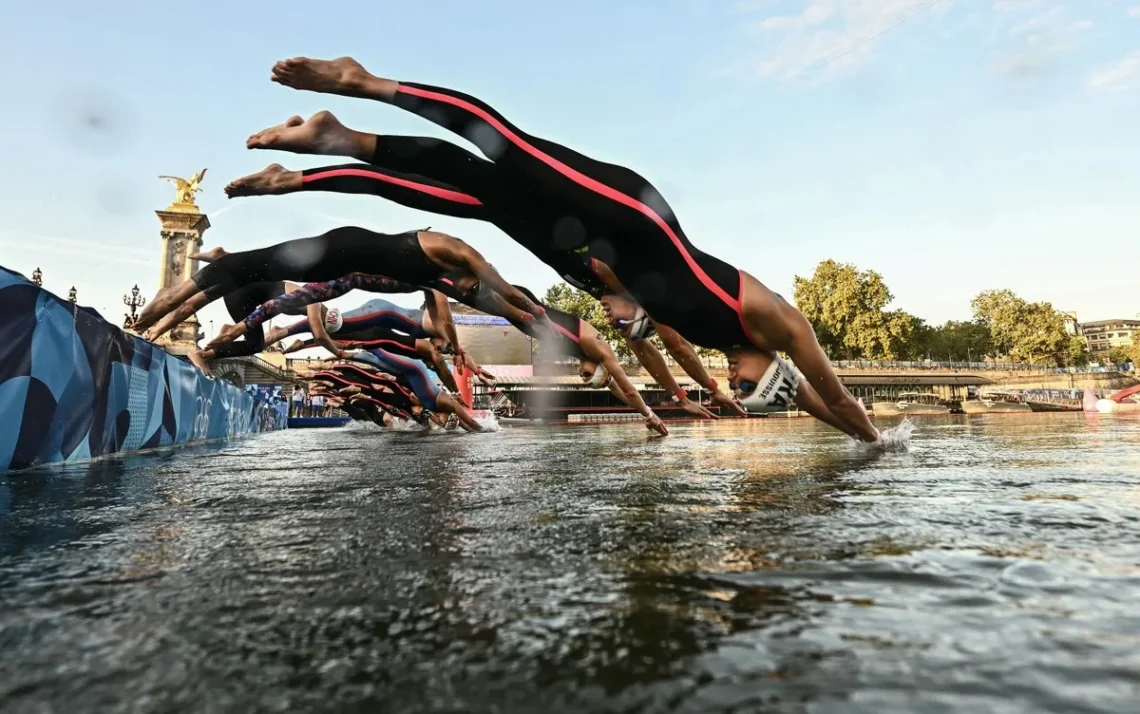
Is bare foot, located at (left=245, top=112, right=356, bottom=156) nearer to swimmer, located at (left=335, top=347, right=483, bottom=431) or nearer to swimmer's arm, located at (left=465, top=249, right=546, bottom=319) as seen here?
swimmer's arm, located at (left=465, top=249, right=546, bottom=319)

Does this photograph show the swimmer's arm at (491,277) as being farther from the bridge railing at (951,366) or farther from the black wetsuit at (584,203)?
the bridge railing at (951,366)

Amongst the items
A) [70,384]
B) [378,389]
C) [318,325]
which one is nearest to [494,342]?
[378,389]

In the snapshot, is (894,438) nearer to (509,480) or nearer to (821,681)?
(509,480)

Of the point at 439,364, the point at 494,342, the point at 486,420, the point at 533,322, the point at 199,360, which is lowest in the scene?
the point at 486,420

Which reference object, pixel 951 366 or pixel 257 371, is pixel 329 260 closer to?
pixel 257 371

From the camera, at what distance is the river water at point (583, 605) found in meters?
0.81

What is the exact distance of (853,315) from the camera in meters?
57.5

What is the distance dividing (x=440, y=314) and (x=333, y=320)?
3.84 meters

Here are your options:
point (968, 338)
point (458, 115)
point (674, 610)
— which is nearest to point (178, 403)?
point (458, 115)

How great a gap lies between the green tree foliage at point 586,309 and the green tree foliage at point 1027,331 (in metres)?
45.8

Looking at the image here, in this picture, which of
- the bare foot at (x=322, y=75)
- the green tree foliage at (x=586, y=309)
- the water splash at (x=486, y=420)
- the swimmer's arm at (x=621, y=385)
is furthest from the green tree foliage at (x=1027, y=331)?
the bare foot at (x=322, y=75)

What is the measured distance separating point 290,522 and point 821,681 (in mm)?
1835

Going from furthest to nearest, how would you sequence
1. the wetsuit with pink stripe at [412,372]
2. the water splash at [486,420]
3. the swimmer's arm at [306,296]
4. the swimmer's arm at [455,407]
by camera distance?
the water splash at [486,420]
the wetsuit with pink stripe at [412,372]
the swimmer's arm at [455,407]
the swimmer's arm at [306,296]

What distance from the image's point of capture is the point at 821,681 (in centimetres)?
83
